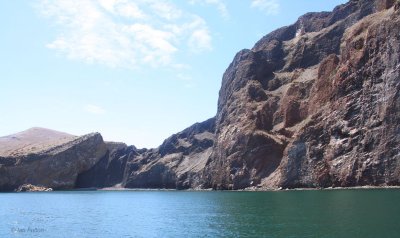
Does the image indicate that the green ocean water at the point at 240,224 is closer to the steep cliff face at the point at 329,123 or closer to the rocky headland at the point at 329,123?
the rocky headland at the point at 329,123

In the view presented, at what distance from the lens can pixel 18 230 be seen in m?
59.8

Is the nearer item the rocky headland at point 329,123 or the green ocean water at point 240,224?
the green ocean water at point 240,224

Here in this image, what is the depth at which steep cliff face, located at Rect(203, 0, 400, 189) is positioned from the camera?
403 feet

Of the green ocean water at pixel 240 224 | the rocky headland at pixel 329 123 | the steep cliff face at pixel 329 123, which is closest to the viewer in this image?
the green ocean water at pixel 240 224

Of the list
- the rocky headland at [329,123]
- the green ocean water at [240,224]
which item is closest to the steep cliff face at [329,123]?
the rocky headland at [329,123]

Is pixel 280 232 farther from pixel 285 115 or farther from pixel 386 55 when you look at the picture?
pixel 285 115

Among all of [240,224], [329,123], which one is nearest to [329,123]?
[329,123]

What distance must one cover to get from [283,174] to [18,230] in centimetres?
10300

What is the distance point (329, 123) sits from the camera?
143 metres

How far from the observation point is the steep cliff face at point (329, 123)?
403ft

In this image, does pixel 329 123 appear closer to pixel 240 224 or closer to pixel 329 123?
pixel 329 123

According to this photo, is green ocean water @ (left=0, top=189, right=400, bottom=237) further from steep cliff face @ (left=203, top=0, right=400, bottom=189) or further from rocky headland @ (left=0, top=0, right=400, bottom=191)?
steep cliff face @ (left=203, top=0, right=400, bottom=189)

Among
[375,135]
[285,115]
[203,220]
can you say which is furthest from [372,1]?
[203,220]

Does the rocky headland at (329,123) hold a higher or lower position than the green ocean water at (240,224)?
higher
